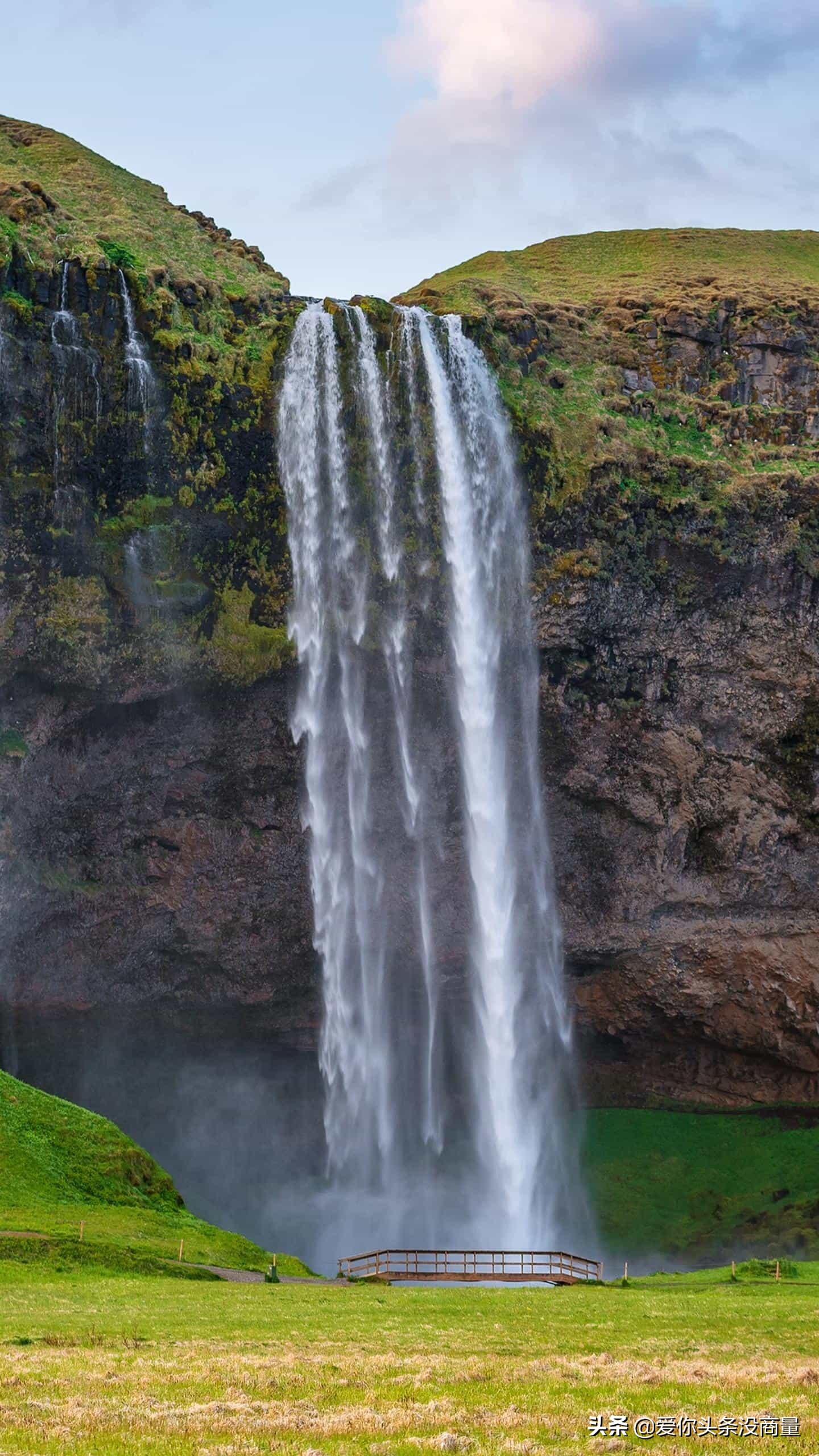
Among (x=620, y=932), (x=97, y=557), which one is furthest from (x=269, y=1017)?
(x=97, y=557)

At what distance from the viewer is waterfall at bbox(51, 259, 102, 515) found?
161 ft

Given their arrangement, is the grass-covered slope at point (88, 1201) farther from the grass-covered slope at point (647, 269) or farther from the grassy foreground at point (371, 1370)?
the grass-covered slope at point (647, 269)

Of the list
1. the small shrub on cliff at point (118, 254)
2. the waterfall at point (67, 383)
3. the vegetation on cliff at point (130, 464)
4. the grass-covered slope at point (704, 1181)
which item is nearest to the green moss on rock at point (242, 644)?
the vegetation on cliff at point (130, 464)

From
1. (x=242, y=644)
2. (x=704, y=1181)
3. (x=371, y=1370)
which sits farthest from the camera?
(x=704, y=1181)

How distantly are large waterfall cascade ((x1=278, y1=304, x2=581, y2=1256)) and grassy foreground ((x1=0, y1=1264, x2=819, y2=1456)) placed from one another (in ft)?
83.5

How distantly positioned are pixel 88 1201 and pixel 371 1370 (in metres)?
23.2

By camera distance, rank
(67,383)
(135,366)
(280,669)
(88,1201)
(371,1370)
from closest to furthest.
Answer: (371,1370) → (88,1201) → (67,383) → (135,366) → (280,669)

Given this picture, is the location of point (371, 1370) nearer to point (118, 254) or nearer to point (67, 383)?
point (67, 383)

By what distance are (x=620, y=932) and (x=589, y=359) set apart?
84.0 feet

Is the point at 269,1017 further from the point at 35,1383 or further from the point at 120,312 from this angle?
the point at 35,1383

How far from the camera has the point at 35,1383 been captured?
51.6 ft

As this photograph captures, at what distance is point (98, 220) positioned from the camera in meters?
57.2

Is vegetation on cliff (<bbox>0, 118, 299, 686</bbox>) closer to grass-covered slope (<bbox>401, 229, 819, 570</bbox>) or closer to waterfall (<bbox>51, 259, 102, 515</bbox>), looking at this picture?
waterfall (<bbox>51, 259, 102, 515</bbox>)

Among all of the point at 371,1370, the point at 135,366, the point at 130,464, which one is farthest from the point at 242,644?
the point at 371,1370
